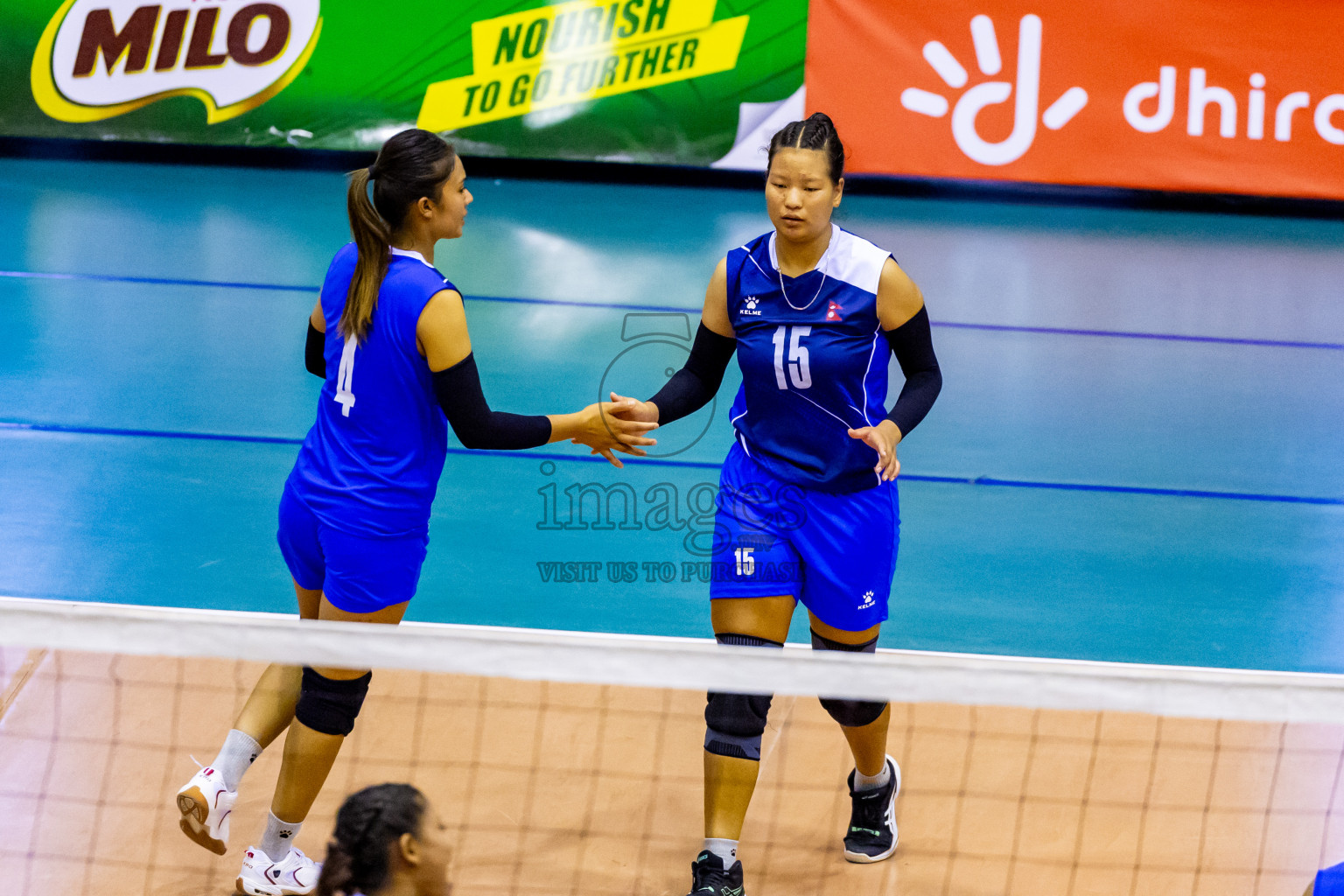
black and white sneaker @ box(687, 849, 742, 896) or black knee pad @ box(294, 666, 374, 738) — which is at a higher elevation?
black knee pad @ box(294, 666, 374, 738)

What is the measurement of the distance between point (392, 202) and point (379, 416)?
1.68 ft

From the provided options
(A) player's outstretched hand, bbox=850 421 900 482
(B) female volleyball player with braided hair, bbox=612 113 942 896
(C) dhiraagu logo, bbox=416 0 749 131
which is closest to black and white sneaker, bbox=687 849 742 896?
(B) female volleyball player with braided hair, bbox=612 113 942 896

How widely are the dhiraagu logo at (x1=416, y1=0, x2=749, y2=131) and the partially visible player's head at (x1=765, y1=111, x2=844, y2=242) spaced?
8.45 m

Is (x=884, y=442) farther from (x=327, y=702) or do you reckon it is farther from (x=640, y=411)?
(x=327, y=702)

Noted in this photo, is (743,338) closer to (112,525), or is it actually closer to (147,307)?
(112,525)

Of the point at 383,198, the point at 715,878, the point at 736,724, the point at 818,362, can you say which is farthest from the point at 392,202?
the point at 715,878

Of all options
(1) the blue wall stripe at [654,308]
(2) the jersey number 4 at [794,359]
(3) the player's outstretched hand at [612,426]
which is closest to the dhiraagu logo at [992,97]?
(1) the blue wall stripe at [654,308]

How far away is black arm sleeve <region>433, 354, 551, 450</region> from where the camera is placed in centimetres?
313

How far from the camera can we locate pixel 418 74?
37.9 ft

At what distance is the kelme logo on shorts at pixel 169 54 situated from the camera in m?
11.3

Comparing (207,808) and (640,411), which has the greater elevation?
(640,411)

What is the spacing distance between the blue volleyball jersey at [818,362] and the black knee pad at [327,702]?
1197 mm

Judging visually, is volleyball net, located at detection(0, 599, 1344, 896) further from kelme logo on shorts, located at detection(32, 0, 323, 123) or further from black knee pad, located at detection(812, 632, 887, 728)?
kelme logo on shorts, located at detection(32, 0, 323, 123)

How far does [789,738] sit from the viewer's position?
14.1 ft
